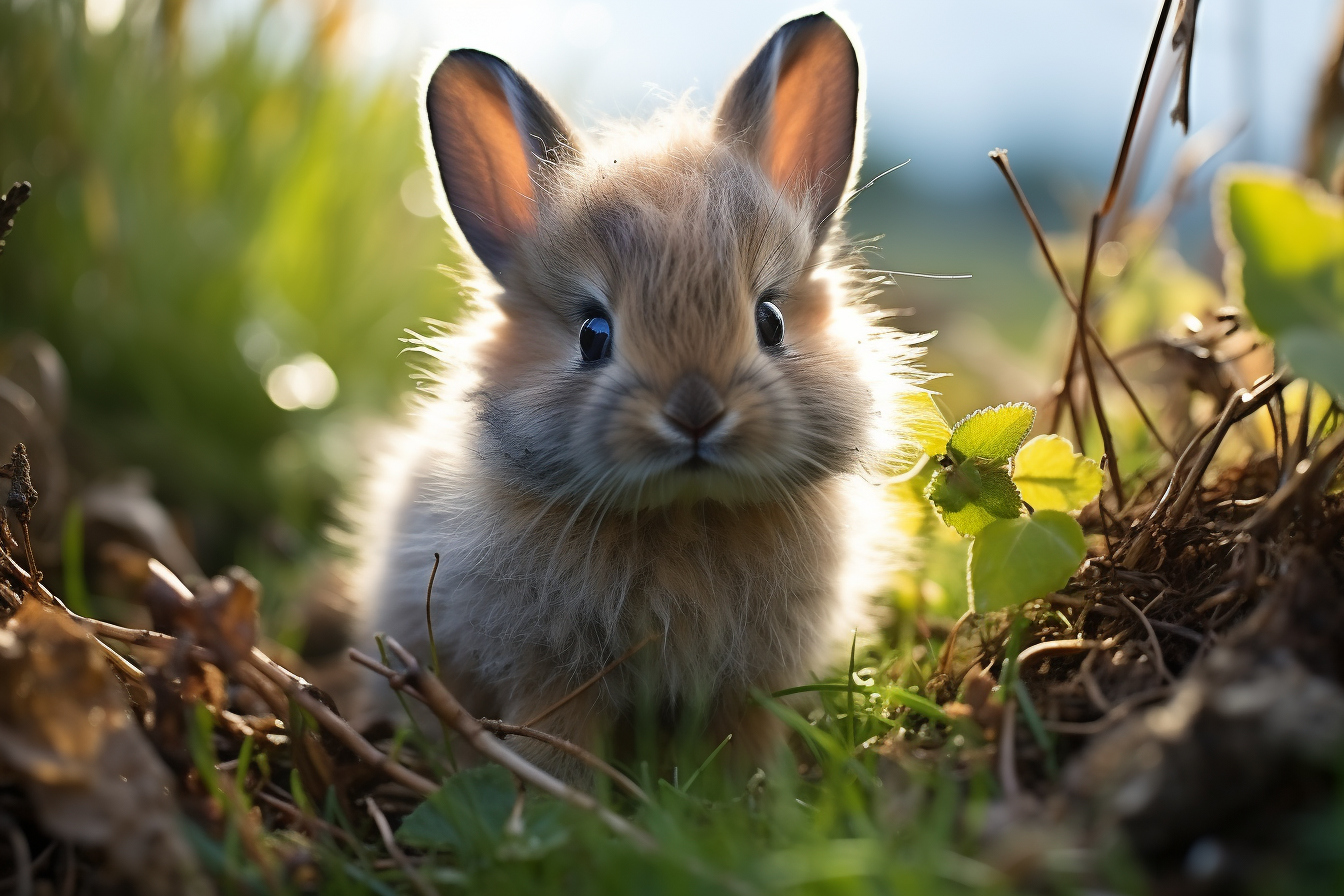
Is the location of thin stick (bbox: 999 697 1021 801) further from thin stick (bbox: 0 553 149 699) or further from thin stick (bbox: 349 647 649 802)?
thin stick (bbox: 0 553 149 699)

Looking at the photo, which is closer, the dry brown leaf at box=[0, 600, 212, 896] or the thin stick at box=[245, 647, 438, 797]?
the dry brown leaf at box=[0, 600, 212, 896]

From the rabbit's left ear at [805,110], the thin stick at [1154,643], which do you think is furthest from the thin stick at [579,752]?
the rabbit's left ear at [805,110]

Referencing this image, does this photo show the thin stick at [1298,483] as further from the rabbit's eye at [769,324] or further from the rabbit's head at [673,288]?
the rabbit's eye at [769,324]

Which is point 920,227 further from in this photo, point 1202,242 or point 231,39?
point 231,39

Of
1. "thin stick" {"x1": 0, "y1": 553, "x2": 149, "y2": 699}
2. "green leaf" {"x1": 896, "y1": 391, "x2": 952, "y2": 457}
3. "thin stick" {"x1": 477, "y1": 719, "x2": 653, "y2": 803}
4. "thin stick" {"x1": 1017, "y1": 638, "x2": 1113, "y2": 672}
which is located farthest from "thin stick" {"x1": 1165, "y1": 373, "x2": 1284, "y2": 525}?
"thin stick" {"x1": 0, "y1": 553, "x2": 149, "y2": 699}

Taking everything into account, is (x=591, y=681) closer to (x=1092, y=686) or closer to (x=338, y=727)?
(x=338, y=727)
